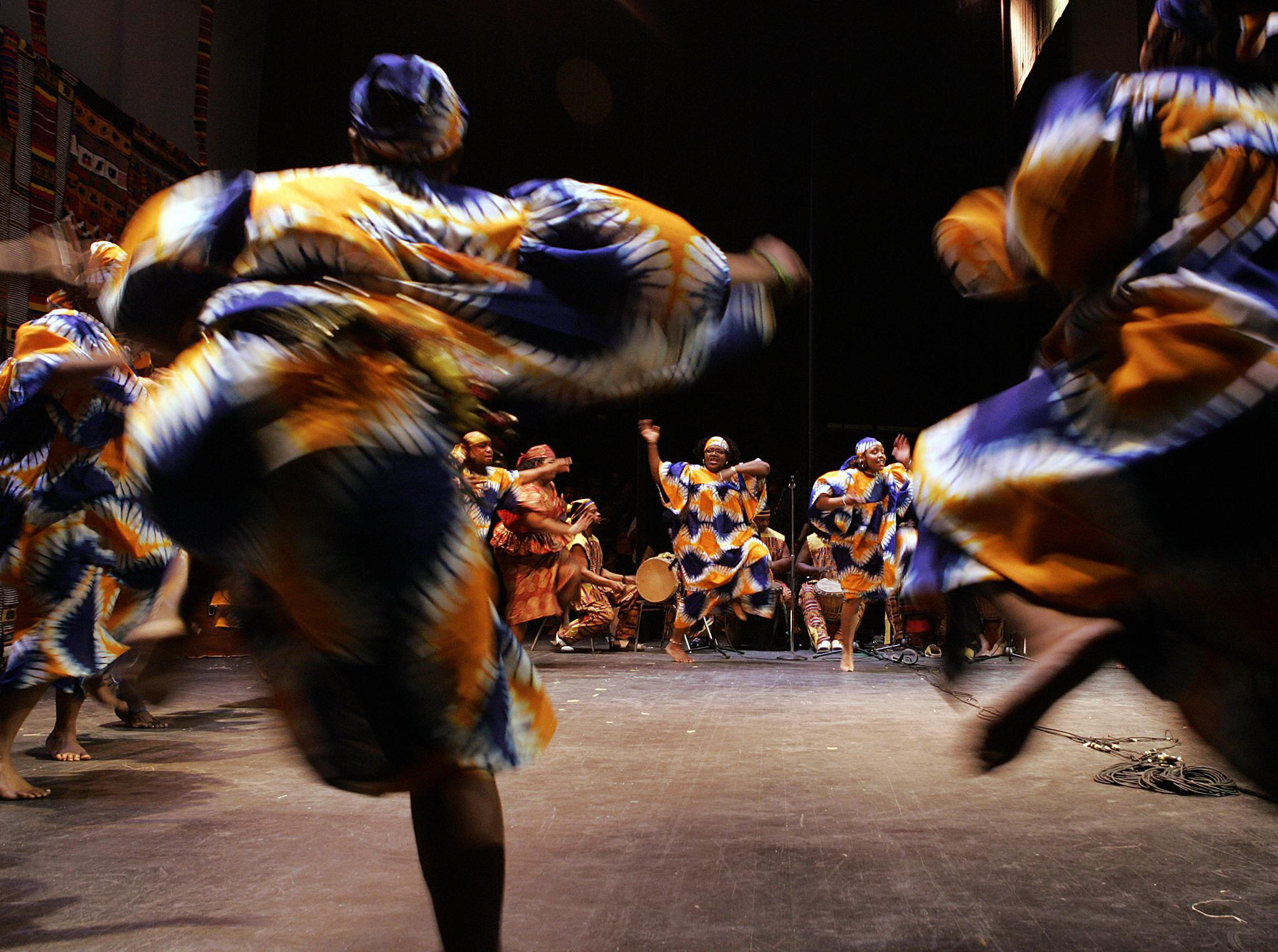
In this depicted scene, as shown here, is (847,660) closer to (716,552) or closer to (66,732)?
(716,552)

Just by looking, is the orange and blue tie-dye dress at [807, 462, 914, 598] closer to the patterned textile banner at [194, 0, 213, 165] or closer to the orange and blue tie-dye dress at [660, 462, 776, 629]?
the orange and blue tie-dye dress at [660, 462, 776, 629]

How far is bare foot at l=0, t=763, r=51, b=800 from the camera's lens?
10.1 ft

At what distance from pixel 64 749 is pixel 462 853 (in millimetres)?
3294

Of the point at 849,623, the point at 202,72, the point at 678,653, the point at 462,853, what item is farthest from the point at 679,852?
the point at 202,72

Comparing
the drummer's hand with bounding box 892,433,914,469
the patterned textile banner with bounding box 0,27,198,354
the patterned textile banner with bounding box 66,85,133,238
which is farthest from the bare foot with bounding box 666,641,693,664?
the patterned textile banner with bounding box 66,85,133,238

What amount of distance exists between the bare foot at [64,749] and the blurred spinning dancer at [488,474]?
3198 millimetres

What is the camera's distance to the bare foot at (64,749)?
3748 mm

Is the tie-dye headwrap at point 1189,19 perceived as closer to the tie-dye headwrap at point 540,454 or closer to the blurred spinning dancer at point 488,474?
the blurred spinning dancer at point 488,474

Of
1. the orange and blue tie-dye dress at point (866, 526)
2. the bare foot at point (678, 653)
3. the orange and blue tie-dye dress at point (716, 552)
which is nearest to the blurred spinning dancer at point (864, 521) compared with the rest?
the orange and blue tie-dye dress at point (866, 526)

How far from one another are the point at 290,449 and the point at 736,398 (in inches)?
406

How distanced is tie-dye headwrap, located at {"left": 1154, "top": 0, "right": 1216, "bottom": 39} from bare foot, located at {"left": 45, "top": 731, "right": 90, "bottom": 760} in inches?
160

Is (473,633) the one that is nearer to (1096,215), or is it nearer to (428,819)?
(428,819)

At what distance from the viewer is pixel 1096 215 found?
4.46ft

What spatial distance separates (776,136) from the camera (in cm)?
1068
